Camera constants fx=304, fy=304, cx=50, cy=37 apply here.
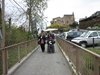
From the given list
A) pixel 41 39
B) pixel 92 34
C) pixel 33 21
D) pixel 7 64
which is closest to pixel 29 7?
pixel 33 21

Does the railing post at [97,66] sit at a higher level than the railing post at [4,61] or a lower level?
higher

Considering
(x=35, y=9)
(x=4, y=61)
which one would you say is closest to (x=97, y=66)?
(x=4, y=61)

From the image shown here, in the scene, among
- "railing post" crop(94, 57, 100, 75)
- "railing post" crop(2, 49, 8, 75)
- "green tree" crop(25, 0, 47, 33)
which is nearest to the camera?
"railing post" crop(94, 57, 100, 75)

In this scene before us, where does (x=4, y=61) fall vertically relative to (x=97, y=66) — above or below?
below

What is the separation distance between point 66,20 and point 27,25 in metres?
137

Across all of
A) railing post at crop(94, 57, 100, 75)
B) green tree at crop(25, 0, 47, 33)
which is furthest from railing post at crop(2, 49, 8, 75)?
green tree at crop(25, 0, 47, 33)

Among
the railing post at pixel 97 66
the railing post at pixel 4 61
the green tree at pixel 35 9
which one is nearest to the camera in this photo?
the railing post at pixel 97 66

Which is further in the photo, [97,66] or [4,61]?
[4,61]

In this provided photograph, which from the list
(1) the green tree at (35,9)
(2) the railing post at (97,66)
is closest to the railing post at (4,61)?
(2) the railing post at (97,66)

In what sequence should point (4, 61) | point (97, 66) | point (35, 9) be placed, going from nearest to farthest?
point (97, 66)
point (4, 61)
point (35, 9)

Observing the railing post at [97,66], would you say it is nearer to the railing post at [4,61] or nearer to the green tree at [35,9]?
the railing post at [4,61]

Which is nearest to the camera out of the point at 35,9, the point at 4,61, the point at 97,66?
the point at 97,66

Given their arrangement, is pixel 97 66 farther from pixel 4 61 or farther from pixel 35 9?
pixel 35 9

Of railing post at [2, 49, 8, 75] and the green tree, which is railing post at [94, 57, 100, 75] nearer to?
railing post at [2, 49, 8, 75]
